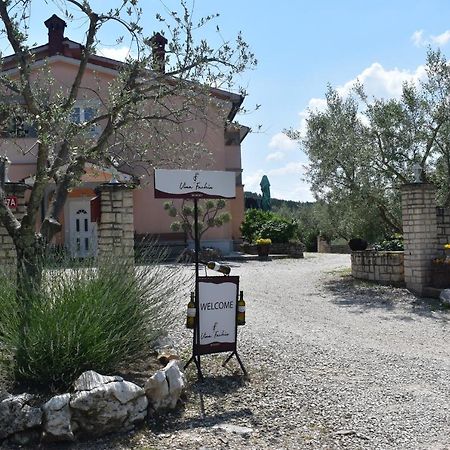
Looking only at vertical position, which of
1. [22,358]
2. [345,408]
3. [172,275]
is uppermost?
[172,275]

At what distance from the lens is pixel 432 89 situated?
13.5 meters

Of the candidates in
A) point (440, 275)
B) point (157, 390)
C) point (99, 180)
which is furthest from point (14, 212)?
point (99, 180)

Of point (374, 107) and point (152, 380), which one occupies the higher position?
point (374, 107)

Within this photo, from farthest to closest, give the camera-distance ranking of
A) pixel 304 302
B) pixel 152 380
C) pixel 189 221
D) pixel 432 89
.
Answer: pixel 189 221 < pixel 432 89 < pixel 304 302 < pixel 152 380

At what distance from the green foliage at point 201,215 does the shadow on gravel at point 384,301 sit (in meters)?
7.93

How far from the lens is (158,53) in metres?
7.07

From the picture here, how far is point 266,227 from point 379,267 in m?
10.9

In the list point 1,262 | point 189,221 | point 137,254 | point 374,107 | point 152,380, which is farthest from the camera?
point 189,221

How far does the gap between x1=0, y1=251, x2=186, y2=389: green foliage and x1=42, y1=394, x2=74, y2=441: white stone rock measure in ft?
1.44

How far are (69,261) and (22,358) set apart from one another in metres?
1.19

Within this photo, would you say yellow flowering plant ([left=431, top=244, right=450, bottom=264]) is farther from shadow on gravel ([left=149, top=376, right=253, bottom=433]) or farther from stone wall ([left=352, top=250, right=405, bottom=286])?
shadow on gravel ([left=149, top=376, right=253, bottom=433])

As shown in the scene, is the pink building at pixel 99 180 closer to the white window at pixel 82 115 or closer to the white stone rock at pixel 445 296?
the white window at pixel 82 115

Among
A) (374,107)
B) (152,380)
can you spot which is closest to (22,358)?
(152,380)

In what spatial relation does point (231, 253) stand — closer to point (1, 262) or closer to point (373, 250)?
point (373, 250)
